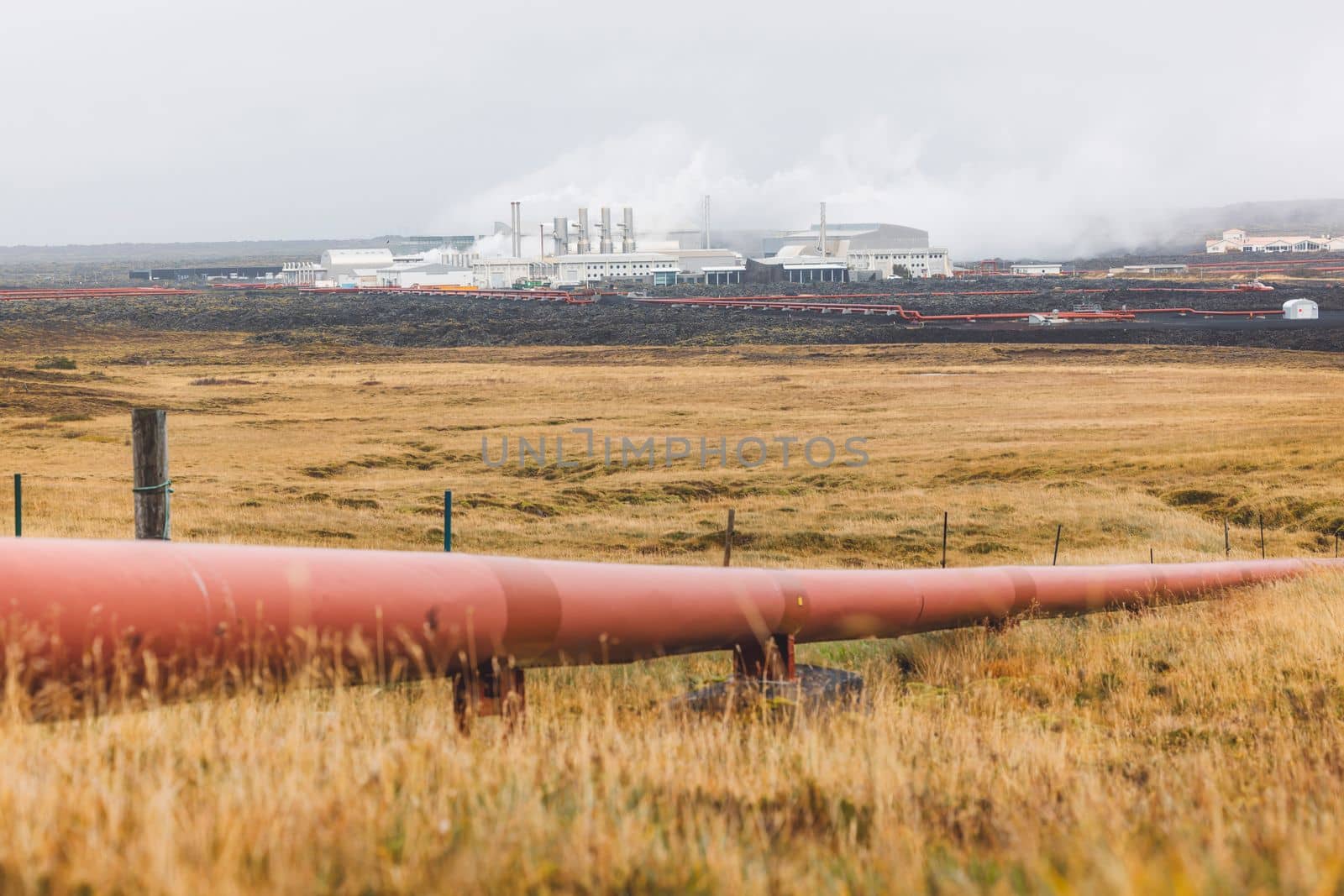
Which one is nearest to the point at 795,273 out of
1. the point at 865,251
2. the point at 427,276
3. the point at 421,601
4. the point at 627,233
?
the point at 865,251

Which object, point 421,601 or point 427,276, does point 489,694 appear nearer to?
point 421,601

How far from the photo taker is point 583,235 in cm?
13950

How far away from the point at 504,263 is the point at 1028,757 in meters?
119

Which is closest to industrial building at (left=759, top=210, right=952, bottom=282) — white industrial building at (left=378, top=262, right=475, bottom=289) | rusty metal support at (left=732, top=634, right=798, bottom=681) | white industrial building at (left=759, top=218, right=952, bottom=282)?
white industrial building at (left=759, top=218, right=952, bottom=282)

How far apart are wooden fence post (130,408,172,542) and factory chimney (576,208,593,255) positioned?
132704 mm

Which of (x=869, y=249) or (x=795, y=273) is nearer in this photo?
(x=795, y=273)

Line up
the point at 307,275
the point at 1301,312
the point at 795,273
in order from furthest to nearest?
the point at 307,275
the point at 795,273
the point at 1301,312

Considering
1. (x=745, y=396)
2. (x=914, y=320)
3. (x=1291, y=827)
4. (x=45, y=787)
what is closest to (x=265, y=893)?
(x=45, y=787)

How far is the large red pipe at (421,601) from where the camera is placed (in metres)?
4.07

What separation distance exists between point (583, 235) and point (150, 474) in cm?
13456

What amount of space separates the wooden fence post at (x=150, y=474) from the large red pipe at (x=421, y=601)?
290 cm

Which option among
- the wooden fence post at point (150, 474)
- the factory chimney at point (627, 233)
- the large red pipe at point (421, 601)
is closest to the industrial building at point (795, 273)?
the factory chimney at point (627, 233)

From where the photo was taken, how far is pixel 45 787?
328 cm

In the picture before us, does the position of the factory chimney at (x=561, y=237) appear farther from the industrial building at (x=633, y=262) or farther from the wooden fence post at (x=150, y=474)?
the wooden fence post at (x=150, y=474)
